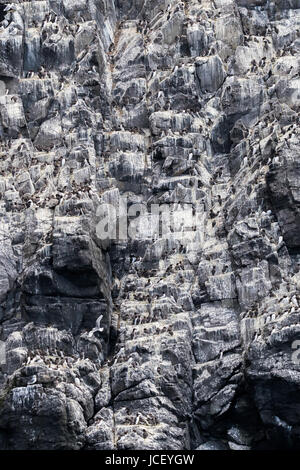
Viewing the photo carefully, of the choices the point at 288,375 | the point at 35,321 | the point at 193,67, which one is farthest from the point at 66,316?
the point at 193,67

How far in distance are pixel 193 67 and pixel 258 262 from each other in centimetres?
1904

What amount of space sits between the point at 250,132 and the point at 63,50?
52.4ft

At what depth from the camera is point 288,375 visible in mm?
71000

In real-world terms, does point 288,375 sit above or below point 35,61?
below

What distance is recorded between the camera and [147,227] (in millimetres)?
82188

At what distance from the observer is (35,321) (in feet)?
250

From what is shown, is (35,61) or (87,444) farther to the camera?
(35,61)

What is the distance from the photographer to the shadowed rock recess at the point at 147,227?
72.4 meters

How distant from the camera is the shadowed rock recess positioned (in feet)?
237
